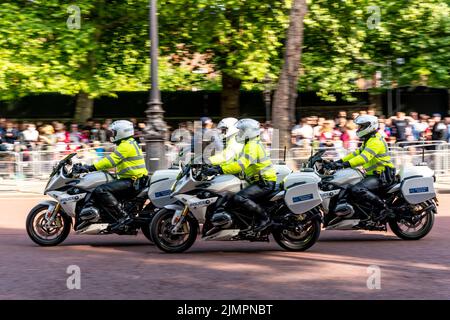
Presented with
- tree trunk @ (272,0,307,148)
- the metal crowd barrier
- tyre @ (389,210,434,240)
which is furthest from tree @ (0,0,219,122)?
tyre @ (389,210,434,240)

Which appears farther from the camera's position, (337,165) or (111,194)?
(337,165)

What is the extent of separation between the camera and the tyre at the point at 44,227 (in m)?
10.5

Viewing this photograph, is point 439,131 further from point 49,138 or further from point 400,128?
point 49,138

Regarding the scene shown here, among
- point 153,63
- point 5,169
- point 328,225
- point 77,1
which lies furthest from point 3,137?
point 328,225

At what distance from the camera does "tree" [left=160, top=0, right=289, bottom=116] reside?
23.0 meters

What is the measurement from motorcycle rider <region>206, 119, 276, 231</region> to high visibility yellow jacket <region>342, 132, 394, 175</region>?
146 centimetres

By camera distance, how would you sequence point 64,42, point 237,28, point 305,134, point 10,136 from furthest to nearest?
1. point 237,28
2. point 64,42
3. point 10,136
4. point 305,134

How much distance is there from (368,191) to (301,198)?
1384 millimetres

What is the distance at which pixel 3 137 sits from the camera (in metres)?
20.6

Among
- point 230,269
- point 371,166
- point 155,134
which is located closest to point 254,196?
point 230,269

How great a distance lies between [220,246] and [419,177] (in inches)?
110

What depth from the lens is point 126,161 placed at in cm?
1067

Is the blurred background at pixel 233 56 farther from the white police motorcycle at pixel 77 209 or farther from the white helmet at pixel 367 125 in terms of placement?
the white police motorcycle at pixel 77 209

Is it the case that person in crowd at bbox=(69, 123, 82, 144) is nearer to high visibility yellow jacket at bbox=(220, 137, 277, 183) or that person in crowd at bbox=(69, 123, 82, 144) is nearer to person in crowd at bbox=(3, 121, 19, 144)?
person in crowd at bbox=(3, 121, 19, 144)
